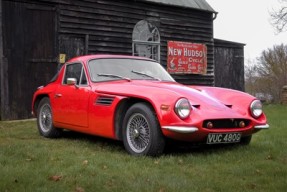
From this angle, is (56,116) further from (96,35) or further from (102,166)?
(96,35)

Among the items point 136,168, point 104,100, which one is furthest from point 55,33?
point 136,168

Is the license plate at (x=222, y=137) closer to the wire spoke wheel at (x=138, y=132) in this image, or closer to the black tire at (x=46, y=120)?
the wire spoke wheel at (x=138, y=132)

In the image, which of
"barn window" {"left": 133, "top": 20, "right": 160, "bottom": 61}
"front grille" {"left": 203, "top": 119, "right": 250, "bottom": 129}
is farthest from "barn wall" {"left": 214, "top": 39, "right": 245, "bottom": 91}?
"front grille" {"left": 203, "top": 119, "right": 250, "bottom": 129}

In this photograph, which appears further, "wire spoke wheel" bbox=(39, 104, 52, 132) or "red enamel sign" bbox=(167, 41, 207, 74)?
"red enamel sign" bbox=(167, 41, 207, 74)

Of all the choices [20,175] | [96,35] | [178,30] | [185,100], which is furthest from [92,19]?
[20,175]

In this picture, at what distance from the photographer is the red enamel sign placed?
16.4 metres

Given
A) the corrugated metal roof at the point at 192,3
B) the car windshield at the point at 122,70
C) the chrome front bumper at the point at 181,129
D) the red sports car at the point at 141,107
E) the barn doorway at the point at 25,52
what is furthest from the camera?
the corrugated metal roof at the point at 192,3

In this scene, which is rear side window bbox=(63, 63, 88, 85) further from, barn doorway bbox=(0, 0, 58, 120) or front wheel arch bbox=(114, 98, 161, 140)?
barn doorway bbox=(0, 0, 58, 120)

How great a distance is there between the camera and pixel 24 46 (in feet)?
38.9

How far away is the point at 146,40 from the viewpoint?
15.5 m

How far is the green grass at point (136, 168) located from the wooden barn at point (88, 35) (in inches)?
208

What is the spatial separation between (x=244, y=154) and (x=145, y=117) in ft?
4.50

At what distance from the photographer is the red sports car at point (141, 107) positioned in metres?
5.39

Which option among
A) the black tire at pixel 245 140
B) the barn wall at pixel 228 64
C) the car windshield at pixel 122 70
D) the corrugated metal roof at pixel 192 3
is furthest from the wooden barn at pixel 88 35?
the black tire at pixel 245 140
